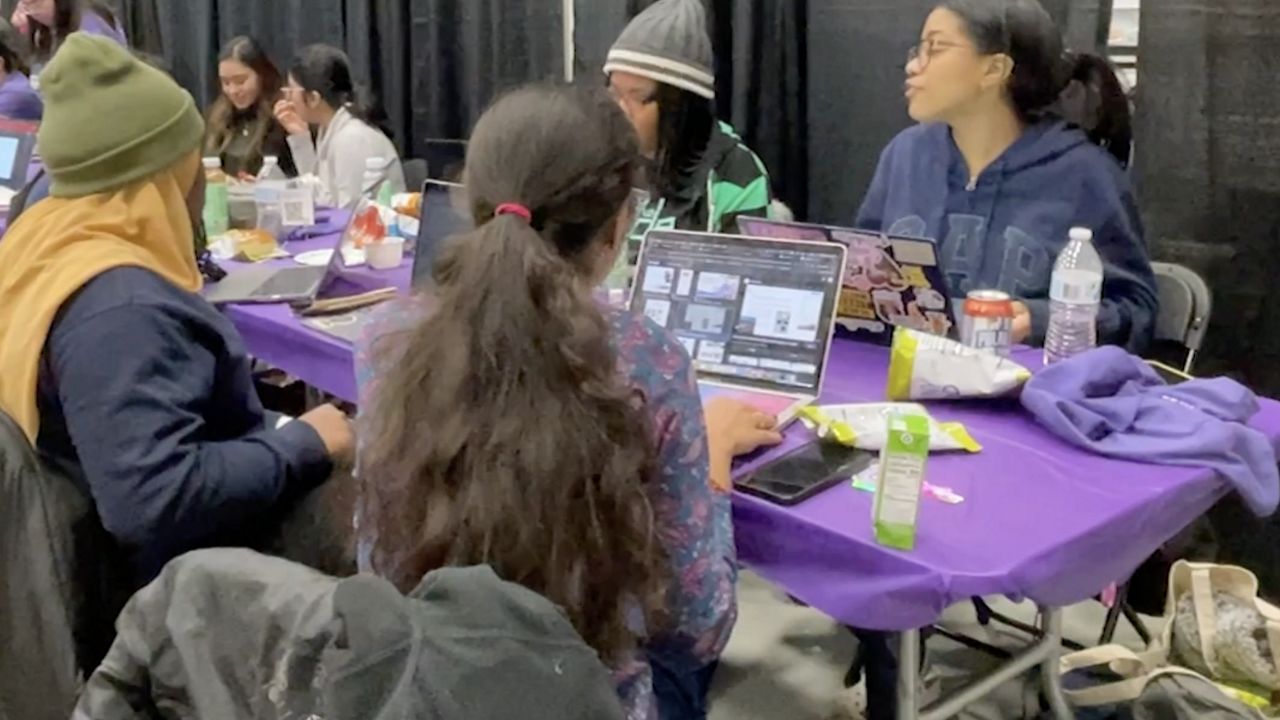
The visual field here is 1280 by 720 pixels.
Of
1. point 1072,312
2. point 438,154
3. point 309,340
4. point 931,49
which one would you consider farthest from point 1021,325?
point 438,154

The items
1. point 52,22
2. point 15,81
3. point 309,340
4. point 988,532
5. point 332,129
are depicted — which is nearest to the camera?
point 988,532

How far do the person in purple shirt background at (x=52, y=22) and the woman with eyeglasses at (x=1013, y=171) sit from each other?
9.53ft

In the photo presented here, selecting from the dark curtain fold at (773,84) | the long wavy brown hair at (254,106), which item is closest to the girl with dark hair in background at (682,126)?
the dark curtain fold at (773,84)

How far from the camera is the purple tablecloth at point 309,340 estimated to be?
7.07ft

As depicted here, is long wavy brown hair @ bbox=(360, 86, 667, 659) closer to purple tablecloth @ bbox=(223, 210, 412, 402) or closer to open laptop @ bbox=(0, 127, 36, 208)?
purple tablecloth @ bbox=(223, 210, 412, 402)

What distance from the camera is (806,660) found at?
245 centimetres

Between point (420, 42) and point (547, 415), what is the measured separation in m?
3.45

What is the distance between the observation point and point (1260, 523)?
2541 millimetres

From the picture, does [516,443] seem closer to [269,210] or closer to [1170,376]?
[1170,376]

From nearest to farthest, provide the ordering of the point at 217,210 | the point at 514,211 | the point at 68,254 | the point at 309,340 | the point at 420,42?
1. the point at 514,211
2. the point at 68,254
3. the point at 309,340
4. the point at 217,210
5. the point at 420,42

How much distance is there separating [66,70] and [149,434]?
48 cm

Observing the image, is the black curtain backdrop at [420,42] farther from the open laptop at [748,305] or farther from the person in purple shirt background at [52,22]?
the open laptop at [748,305]

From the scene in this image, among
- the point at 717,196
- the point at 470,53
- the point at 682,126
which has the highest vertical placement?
the point at 470,53

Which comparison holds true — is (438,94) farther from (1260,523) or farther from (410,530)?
(410,530)
